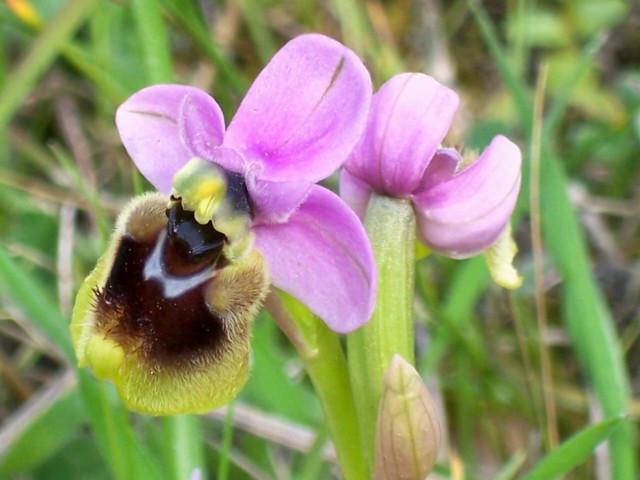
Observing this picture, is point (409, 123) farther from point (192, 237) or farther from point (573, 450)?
point (573, 450)

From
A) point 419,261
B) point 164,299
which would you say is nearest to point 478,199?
point 164,299

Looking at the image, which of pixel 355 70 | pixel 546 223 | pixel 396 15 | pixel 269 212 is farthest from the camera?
pixel 396 15

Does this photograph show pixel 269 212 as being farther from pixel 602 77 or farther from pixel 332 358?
pixel 602 77

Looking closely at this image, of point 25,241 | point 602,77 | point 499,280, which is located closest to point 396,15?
point 602,77

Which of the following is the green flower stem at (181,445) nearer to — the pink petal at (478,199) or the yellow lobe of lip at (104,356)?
the yellow lobe of lip at (104,356)

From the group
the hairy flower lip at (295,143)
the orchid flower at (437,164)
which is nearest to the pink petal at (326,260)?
the hairy flower lip at (295,143)

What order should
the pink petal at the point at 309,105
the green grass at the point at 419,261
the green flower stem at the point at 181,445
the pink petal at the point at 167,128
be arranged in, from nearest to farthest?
the pink petal at the point at 309,105
the pink petal at the point at 167,128
the green flower stem at the point at 181,445
the green grass at the point at 419,261
